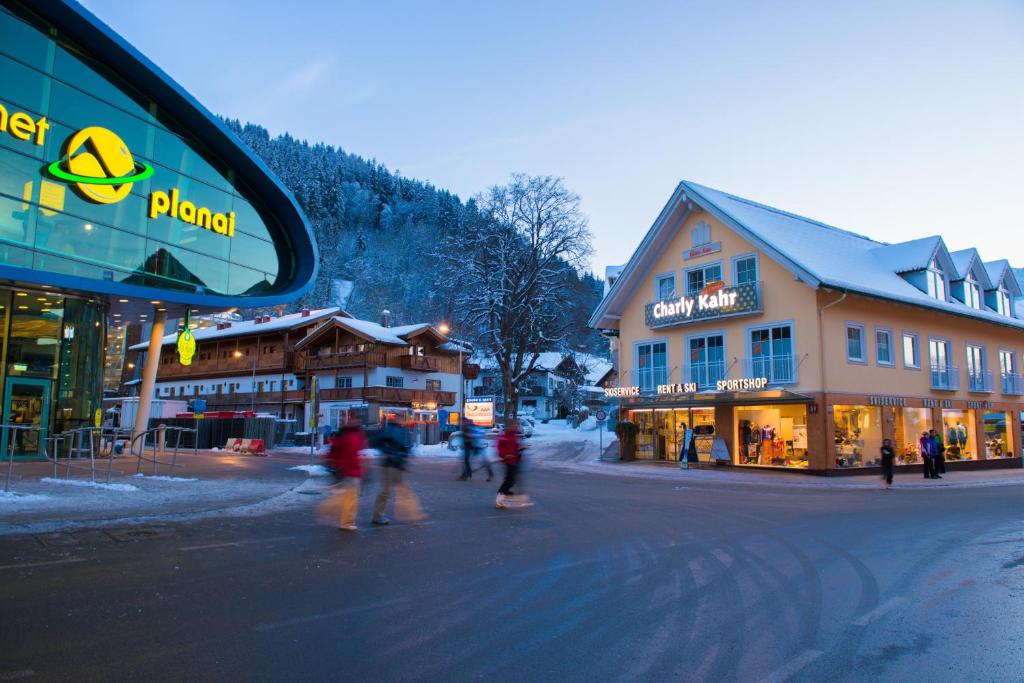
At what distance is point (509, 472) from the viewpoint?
1414cm

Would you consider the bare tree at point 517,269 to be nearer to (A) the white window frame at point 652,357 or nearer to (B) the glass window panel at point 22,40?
(A) the white window frame at point 652,357

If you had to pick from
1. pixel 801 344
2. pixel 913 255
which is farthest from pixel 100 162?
pixel 913 255

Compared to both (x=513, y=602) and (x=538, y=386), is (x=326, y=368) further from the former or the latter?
(x=513, y=602)

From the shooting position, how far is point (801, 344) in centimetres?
2711

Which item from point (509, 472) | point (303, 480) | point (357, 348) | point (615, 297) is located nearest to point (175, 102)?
point (303, 480)

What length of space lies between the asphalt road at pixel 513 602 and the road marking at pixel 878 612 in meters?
0.04

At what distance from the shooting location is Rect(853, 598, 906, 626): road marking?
19.8 feet

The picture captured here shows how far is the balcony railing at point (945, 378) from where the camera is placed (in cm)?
3128

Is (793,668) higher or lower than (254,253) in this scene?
lower

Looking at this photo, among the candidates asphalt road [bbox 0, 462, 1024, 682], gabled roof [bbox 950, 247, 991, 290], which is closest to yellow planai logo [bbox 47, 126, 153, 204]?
asphalt road [bbox 0, 462, 1024, 682]

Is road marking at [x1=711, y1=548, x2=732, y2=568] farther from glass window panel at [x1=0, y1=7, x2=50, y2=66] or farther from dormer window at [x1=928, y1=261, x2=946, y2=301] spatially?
dormer window at [x1=928, y1=261, x2=946, y2=301]

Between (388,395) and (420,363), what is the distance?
164 inches

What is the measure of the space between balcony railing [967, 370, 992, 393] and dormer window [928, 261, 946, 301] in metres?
4.14

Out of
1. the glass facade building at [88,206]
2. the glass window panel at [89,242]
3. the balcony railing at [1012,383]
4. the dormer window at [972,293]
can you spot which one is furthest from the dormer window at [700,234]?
the glass window panel at [89,242]
